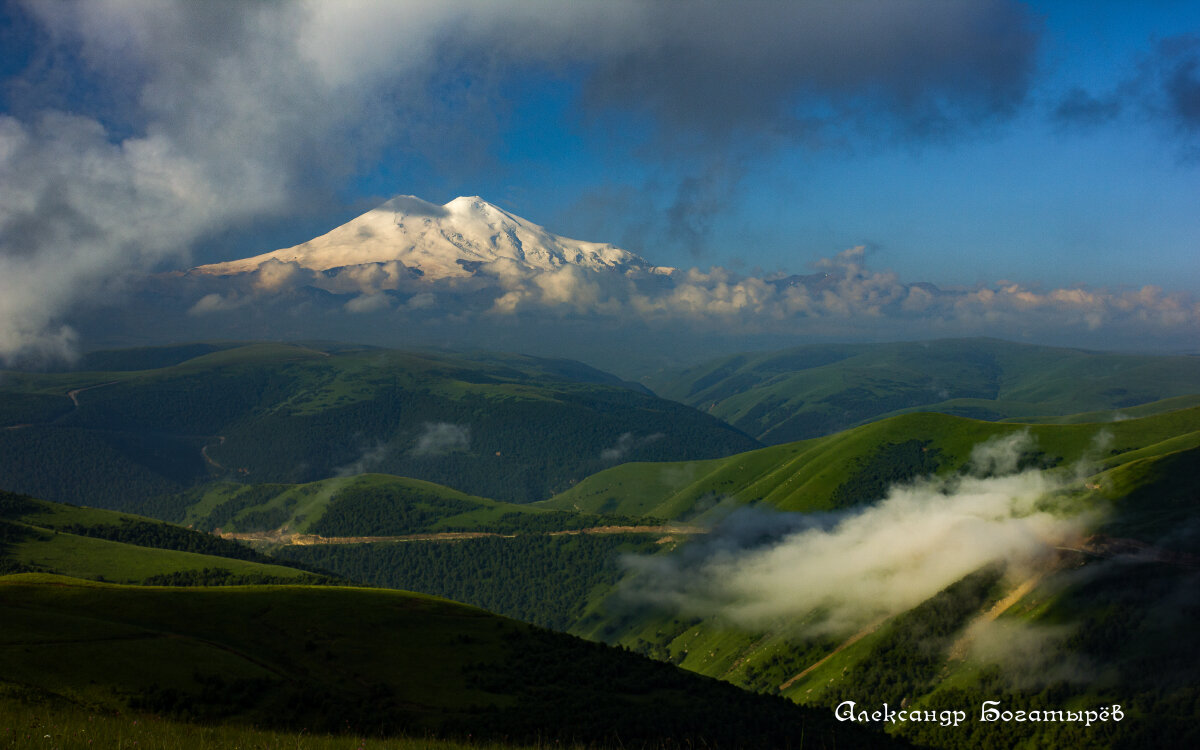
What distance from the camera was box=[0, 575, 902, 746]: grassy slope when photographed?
64000mm

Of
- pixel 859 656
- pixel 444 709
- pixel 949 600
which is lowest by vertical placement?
pixel 859 656

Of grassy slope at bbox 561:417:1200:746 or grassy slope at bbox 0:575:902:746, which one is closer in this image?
grassy slope at bbox 0:575:902:746

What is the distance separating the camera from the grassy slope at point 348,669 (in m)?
64.0

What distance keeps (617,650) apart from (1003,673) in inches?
3091

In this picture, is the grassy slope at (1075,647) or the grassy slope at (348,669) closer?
the grassy slope at (348,669)

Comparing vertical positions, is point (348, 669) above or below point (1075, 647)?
above

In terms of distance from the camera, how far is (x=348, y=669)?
281ft

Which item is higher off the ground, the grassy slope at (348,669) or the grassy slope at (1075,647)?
the grassy slope at (348,669)

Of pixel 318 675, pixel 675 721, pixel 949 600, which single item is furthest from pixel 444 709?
pixel 949 600

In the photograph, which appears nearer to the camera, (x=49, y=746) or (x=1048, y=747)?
(x=49, y=746)

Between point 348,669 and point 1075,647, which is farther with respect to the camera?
point 1075,647

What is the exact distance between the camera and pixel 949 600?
529ft

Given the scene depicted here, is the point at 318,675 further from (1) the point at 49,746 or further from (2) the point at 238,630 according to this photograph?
(1) the point at 49,746

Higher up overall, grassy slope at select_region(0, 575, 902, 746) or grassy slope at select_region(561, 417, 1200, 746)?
grassy slope at select_region(0, 575, 902, 746)
